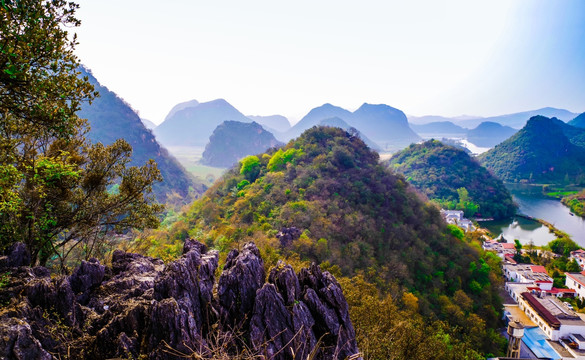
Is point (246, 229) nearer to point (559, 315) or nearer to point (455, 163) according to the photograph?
point (559, 315)

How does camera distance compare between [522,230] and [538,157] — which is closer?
[522,230]

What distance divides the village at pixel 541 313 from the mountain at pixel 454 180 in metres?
19.1

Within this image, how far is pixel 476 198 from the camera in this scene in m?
49.3

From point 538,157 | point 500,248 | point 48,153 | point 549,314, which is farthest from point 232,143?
point 48,153

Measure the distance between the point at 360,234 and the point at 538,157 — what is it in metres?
84.5

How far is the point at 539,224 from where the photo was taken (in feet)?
145

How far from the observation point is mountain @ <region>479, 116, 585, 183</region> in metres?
73.6

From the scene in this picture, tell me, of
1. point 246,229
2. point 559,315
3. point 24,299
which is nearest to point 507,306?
point 559,315

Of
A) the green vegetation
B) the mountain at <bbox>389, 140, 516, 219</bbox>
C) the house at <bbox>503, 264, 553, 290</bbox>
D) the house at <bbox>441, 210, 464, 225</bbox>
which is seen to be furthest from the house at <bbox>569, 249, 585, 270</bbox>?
the mountain at <bbox>389, 140, 516, 219</bbox>

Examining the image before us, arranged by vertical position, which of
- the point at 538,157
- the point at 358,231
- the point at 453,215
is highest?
the point at 538,157

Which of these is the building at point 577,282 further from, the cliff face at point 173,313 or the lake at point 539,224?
the cliff face at point 173,313

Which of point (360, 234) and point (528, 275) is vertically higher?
point (360, 234)

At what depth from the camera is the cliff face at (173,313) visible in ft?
12.5

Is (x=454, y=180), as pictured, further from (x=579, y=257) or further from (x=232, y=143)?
(x=232, y=143)
